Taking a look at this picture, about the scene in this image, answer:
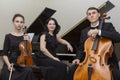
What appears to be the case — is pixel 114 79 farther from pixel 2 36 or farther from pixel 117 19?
pixel 2 36

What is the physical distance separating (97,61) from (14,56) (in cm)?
111

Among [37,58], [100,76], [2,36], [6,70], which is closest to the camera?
[100,76]

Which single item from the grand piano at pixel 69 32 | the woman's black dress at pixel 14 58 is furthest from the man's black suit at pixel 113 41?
the grand piano at pixel 69 32

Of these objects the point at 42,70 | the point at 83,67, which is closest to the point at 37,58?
the point at 42,70

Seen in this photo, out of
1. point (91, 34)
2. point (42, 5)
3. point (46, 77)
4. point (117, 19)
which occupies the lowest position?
point (46, 77)

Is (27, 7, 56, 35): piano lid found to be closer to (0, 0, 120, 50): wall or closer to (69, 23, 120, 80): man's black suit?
(0, 0, 120, 50): wall

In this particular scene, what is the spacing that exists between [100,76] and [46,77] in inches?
46.8

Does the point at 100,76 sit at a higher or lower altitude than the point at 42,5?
lower

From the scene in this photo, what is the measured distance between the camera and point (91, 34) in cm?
273

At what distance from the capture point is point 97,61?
2555 mm

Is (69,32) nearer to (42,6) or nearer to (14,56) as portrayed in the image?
(14,56)

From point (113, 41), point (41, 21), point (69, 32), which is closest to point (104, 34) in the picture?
point (113, 41)

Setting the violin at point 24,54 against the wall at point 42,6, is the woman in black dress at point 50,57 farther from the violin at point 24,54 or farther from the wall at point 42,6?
the wall at point 42,6

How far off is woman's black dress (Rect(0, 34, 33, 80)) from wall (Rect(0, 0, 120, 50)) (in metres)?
2.60
